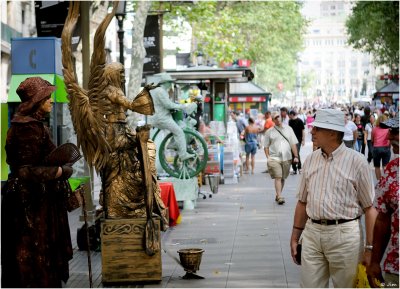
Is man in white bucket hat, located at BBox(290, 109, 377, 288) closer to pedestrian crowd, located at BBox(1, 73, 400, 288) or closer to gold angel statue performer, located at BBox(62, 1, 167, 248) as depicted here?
pedestrian crowd, located at BBox(1, 73, 400, 288)

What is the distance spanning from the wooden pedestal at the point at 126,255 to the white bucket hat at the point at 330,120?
3410 mm

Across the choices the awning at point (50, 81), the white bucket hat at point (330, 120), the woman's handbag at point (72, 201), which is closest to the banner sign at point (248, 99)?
the awning at point (50, 81)

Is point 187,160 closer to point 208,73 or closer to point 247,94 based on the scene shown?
point 208,73

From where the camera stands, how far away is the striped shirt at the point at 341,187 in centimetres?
661

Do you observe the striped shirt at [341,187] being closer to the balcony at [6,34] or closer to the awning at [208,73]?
the awning at [208,73]

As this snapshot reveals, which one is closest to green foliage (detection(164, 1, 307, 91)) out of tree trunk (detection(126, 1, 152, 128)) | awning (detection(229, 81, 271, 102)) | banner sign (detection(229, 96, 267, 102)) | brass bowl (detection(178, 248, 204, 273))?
awning (detection(229, 81, 271, 102))

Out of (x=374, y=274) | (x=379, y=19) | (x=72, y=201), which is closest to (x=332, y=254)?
(x=374, y=274)

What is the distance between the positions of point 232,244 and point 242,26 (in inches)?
1652

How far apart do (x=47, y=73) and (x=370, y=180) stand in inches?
355

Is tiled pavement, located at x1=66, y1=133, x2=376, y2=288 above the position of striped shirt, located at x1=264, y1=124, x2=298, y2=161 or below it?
below

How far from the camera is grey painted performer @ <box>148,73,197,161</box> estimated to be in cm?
1641

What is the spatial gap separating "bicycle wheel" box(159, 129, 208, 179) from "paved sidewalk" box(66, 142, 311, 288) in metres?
0.72

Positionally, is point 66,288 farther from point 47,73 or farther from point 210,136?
point 210,136

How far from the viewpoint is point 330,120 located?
6750mm
